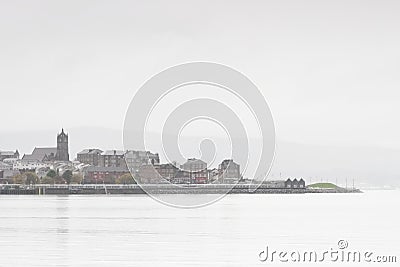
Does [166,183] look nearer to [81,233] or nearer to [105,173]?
[105,173]

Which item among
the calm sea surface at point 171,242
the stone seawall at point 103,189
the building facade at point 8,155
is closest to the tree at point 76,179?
the stone seawall at point 103,189

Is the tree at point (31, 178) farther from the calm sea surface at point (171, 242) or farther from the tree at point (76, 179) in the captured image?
the calm sea surface at point (171, 242)

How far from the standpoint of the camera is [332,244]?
92.5 feet

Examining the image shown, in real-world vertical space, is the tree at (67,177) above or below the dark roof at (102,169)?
below

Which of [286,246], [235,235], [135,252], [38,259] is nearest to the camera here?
[38,259]

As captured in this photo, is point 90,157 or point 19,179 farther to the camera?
point 90,157

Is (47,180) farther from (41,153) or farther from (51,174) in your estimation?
(41,153)

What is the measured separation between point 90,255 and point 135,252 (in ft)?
5.12

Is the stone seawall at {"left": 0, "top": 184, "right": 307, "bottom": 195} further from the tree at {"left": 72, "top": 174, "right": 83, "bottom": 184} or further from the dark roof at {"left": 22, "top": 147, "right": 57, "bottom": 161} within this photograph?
the dark roof at {"left": 22, "top": 147, "right": 57, "bottom": 161}

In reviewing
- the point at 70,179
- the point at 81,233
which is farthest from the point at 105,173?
the point at 81,233

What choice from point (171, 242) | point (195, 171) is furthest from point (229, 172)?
point (171, 242)

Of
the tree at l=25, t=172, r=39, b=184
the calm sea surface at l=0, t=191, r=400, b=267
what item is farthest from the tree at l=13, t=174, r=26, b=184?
the calm sea surface at l=0, t=191, r=400, b=267

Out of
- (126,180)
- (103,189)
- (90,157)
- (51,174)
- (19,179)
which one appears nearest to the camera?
(103,189)

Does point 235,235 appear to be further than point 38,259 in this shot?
Yes
